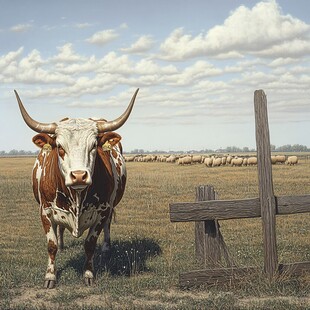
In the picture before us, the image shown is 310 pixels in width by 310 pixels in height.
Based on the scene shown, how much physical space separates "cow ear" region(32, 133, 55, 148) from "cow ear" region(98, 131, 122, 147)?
72 cm

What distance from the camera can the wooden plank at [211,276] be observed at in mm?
7031

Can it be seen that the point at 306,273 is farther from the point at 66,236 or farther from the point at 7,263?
the point at 66,236

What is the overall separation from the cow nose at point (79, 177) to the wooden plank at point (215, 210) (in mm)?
1426

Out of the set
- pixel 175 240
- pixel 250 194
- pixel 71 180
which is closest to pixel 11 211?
pixel 175 240

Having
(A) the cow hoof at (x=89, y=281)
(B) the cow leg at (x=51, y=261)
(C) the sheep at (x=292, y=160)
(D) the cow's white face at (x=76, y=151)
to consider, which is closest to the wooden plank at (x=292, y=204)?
(D) the cow's white face at (x=76, y=151)

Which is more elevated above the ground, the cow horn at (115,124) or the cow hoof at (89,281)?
the cow horn at (115,124)

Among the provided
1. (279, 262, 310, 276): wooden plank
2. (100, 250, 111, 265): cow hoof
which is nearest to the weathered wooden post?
(279, 262, 310, 276): wooden plank

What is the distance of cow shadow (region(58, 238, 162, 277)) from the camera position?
8.28 meters

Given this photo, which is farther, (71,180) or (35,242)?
(35,242)

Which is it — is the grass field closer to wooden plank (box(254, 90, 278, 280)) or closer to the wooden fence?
the wooden fence

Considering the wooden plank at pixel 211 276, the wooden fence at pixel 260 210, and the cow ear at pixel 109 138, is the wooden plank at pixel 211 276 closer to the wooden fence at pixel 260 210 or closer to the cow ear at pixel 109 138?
the wooden fence at pixel 260 210

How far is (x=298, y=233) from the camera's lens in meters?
11.8

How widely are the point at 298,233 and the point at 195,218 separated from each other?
582 cm

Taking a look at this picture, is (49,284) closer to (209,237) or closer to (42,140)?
(42,140)
